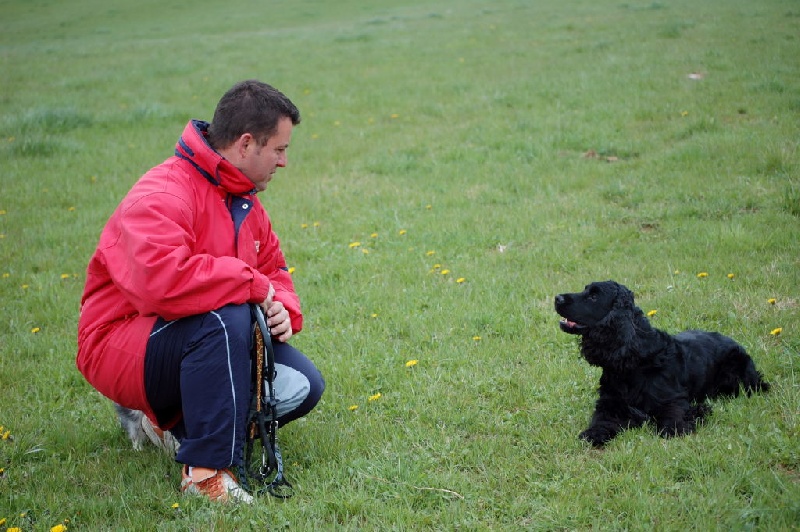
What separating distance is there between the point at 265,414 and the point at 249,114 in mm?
1390

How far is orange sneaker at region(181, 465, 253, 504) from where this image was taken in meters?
3.33

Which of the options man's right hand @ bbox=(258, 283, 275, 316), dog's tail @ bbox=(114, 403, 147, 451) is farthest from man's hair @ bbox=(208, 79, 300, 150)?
dog's tail @ bbox=(114, 403, 147, 451)

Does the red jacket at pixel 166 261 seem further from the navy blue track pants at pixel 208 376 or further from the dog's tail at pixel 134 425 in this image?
the dog's tail at pixel 134 425

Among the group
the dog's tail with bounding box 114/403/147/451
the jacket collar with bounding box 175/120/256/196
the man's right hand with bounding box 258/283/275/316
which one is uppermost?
the jacket collar with bounding box 175/120/256/196

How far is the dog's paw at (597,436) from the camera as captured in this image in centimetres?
367

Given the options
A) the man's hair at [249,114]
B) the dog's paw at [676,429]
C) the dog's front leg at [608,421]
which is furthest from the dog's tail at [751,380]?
the man's hair at [249,114]

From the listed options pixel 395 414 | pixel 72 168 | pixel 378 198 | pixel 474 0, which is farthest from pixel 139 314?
pixel 474 0

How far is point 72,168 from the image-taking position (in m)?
9.81

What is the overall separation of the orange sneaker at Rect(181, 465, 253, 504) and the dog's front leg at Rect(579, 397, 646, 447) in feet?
5.41

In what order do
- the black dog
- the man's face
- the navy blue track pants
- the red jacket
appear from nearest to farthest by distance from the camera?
the red jacket → the navy blue track pants → the man's face → the black dog

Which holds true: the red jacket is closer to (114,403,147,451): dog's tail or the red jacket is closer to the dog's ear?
(114,403,147,451): dog's tail

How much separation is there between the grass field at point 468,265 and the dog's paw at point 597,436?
0.08 m

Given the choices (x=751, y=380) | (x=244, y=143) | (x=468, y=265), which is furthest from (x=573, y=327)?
(x=468, y=265)

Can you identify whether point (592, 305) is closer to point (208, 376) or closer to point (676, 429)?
point (676, 429)
